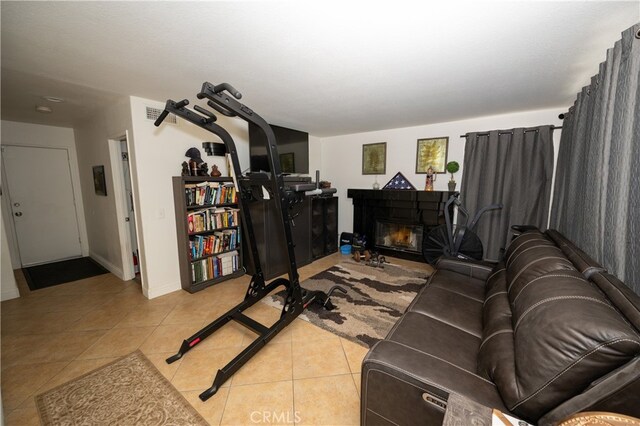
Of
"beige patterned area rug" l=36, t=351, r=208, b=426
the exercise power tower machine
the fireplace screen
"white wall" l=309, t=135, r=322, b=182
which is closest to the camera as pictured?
"beige patterned area rug" l=36, t=351, r=208, b=426

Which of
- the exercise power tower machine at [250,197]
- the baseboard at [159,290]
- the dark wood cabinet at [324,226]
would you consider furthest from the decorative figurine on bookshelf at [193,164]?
the dark wood cabinet at [324,226]

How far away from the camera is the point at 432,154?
3.77 meters

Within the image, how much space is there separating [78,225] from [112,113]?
2697 mm

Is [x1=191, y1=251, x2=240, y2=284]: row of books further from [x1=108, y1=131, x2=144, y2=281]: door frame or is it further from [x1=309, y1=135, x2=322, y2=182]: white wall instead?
[x1=309, y1=135, x2=322, y2=182]: white wall

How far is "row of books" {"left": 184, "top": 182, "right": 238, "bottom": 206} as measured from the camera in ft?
9.54

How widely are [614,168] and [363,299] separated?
2226 millimetres

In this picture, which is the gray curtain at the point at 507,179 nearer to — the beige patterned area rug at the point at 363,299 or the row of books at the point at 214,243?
the beige patterned area rug at the point at 363,299

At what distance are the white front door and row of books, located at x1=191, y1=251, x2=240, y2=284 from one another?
3.01 metres

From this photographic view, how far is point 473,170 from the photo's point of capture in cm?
337

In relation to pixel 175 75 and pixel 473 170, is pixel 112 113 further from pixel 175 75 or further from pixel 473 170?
pixel 473 170

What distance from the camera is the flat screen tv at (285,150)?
3.34 m

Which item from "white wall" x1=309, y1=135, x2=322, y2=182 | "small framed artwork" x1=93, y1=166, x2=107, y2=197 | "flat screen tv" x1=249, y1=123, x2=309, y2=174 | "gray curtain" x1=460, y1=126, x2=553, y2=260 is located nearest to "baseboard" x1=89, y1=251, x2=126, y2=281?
"small framed artwork" x1=93, y1=166, x2=107, y2=197

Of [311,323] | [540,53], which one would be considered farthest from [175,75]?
[540,53]

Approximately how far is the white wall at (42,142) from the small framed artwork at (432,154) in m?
5.77
